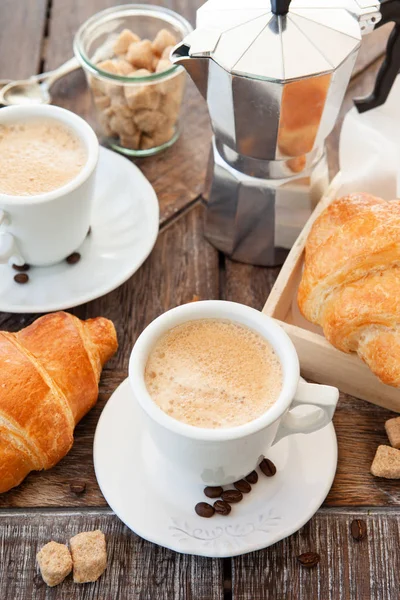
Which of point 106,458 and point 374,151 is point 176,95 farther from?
point 106,458

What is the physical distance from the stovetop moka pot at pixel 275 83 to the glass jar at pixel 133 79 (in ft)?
0.82

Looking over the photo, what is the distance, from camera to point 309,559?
3.58ft

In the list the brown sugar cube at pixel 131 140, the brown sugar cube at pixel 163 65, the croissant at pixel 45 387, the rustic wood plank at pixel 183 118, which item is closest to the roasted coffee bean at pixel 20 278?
the croissant at pixel 45 387

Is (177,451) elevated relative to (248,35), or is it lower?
lower

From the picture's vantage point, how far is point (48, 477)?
3.89 ft

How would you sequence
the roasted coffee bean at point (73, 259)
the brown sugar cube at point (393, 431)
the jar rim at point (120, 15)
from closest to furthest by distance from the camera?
1. the brown sugar cube at point (393, 431)
2. the roasted coffee bean at point (73, 259)
3. the jar rim at point (120, 15)

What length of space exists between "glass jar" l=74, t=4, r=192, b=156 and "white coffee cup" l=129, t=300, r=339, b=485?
0.65m

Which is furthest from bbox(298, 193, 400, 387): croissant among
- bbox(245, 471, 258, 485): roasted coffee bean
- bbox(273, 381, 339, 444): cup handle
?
bbox(245, 471, 258, 485): roasted coffee bean

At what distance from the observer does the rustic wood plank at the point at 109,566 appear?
1.07 m

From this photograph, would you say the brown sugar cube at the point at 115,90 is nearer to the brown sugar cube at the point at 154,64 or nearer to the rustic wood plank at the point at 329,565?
the brown sugar cube at the point at 154,64

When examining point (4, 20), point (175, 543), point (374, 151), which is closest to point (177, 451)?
point (175, 543)

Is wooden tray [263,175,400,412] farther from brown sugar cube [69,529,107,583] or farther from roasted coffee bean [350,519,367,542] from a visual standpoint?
brown sugar cube [69,529,107,583]

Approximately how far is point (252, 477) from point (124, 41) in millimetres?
1020

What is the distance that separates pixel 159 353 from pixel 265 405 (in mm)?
172
